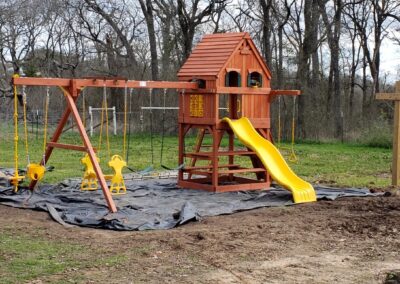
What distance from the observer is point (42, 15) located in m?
34.2

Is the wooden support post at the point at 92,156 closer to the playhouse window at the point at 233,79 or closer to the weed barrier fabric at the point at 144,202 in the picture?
the weed barrier fabric at the point at 144,202

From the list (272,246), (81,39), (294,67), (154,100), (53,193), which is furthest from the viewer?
(81,39)

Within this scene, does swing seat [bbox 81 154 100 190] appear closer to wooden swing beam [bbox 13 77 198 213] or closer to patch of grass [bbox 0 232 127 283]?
wooden swing beam [bbox 13 77 198 213]

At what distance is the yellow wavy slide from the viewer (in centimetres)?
1001

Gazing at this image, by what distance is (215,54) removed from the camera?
11.8 m

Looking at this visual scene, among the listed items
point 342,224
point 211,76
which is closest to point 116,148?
point 211,76

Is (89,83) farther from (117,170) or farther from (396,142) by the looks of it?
(396,142)

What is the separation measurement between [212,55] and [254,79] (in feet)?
3.07

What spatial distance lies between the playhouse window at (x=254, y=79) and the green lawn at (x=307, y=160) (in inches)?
93.2

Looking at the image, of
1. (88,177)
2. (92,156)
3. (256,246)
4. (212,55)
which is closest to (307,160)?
(212,55)

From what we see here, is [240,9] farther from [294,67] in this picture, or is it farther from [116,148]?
[116,148]

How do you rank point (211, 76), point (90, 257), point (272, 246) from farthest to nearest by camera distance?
point (211, 76) → point (272, 246) → point (90, 257)

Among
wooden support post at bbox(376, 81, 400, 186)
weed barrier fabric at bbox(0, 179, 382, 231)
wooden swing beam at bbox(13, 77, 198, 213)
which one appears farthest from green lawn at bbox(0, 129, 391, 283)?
wooden swing beam at bbox(13, 77, 198, 213)

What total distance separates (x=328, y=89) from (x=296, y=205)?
68.6 ft
